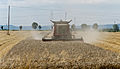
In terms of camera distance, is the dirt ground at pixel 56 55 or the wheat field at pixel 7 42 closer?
the dirt ground at pixel 56 55

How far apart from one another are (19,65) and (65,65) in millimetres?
1315

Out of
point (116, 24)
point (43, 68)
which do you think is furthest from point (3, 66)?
point (116, 24)

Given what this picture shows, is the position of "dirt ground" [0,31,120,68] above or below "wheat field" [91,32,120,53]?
above

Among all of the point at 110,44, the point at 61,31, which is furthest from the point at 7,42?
the point at 110,44

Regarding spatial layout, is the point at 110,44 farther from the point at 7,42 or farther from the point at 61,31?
the point at 7,42

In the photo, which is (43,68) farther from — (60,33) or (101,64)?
(60,33)

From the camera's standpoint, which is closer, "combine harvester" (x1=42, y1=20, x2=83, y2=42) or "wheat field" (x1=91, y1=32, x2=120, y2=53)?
"wheat field" (x1=91, y1=32, x2=120, y2=53)

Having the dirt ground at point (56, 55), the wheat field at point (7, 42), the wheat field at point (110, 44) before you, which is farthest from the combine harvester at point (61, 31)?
the dirt ground at point (56, 55)

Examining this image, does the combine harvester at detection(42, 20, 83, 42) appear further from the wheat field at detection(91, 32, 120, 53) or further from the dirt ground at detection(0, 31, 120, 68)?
the dirt ground at detection(0, 31, 120, 68)

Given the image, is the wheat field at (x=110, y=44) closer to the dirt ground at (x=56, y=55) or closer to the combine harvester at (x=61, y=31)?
the dirt ground at (x=56, y=55)

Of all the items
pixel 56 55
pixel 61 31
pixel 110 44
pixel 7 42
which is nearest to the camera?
pixel 56 55

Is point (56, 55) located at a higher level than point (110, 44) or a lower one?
higher

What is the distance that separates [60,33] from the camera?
2372cm

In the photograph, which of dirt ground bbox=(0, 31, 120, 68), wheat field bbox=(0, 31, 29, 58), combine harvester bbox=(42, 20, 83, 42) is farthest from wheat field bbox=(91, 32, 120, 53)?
wheat field bbox=(0, 31, 29, 58)
